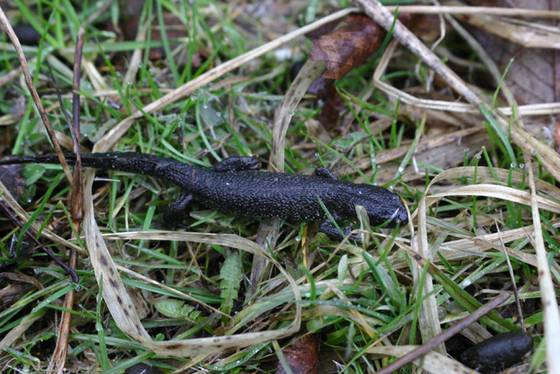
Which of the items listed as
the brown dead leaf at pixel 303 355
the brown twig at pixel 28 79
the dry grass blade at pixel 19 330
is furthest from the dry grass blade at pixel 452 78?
the dry grass blade at pixel 19 330

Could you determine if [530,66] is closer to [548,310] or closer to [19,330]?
[548,310]

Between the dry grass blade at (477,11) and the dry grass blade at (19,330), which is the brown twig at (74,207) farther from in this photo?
the dry grass blade at (477,11)

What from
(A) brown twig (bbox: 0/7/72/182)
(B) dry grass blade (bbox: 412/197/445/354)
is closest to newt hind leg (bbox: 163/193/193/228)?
(A) brown twig (bbox: 0/7/72/182)

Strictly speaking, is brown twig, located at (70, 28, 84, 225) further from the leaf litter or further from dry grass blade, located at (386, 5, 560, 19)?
dry grass blade, located at (386, 5, 560, 19)

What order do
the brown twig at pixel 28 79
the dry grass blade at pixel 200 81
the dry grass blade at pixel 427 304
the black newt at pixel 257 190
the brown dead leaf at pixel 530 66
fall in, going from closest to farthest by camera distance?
1. the dry grass blade at pixel 427 304
2. the brown twig at pixel 28 79
3. the black newt at pixel 257 190
4. the dry grass blade at pixel 200 81
5. the brown dead leaf at pixel 530 66

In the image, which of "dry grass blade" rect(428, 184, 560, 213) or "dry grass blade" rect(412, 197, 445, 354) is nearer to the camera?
"dry grass blade" rect(412, 197, 445, 354)

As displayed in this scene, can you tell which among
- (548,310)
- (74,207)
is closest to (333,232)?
Answer: (548,310)
